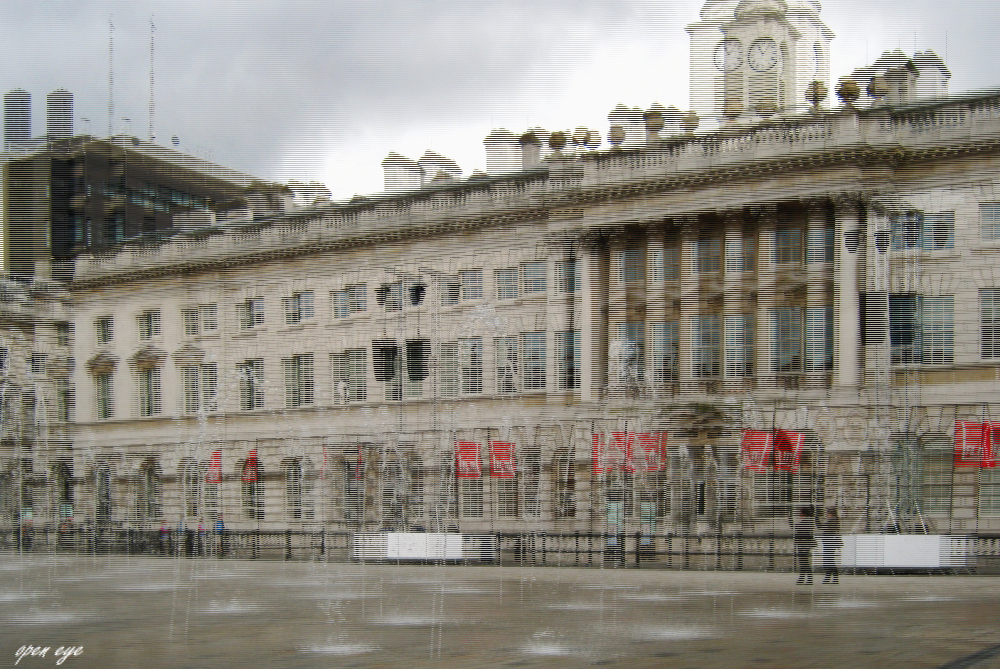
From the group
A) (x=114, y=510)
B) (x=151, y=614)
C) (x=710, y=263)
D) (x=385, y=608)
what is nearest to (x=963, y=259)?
(x=710, y=263)

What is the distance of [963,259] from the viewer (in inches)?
1777

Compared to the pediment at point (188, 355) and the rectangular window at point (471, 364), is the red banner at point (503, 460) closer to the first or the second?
the rectangular window at point (471, 364)

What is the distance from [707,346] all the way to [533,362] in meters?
7.99

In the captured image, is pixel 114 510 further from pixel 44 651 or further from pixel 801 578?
pixel 44 651

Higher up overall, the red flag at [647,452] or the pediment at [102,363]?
the pediment at [102,363]

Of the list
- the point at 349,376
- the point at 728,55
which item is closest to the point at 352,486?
the point at 349,376

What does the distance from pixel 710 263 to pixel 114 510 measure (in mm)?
35779

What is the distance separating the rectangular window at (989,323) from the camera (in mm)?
44094

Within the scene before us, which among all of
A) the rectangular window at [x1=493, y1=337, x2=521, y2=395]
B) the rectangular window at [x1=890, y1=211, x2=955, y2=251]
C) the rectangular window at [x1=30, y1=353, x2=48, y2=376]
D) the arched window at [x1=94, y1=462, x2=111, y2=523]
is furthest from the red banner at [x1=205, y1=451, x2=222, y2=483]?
the rectangular window at [x1=890, y1=211, x2=955, y2=251]

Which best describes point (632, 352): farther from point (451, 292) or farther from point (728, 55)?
point (728, 55)

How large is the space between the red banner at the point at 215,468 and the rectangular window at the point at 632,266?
23817 millimetres

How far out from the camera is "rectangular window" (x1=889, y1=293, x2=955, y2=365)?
45.2m

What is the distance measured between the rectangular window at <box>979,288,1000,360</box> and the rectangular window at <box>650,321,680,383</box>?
38.1ft

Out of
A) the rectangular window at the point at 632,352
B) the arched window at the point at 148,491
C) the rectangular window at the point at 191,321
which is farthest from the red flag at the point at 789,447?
the arched window at the point at 148,491
